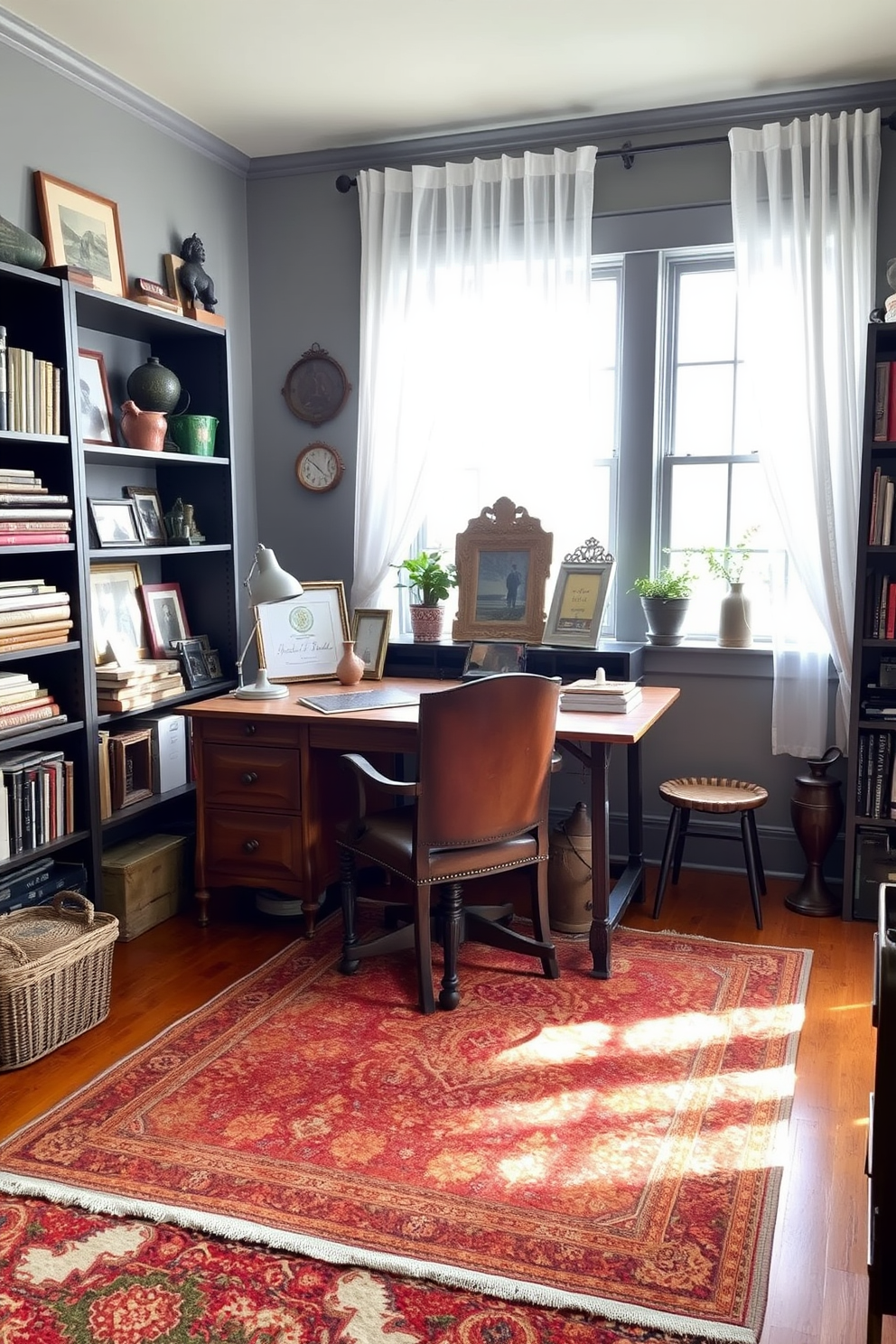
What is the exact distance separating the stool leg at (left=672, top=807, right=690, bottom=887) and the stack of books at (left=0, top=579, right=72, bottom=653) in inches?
83.2

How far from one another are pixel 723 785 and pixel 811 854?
38 centimetres

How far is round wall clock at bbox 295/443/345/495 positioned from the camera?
15.0ft

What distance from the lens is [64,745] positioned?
11.4ft

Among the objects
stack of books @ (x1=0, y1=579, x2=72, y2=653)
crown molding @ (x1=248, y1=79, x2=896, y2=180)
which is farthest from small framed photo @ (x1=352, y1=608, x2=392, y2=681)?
crown molding @ (x1=248, y1=79, x2=896, y2=180)

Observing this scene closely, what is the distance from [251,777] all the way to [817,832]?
1961 millimetres

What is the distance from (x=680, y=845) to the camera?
3.94m

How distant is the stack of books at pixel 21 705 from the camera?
315 cm

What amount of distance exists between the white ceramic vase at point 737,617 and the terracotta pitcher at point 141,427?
2.17 meters

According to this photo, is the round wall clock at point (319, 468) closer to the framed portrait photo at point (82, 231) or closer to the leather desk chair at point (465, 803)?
the framed portrait photo at point (82, 231)

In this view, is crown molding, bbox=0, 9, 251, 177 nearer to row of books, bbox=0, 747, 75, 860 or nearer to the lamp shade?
the lamp shade

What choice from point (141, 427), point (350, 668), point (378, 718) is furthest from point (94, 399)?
point (378, 718)

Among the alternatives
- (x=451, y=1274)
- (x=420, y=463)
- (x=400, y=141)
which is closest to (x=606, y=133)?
(x=400, y=141)

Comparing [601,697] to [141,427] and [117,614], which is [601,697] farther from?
[141,427]

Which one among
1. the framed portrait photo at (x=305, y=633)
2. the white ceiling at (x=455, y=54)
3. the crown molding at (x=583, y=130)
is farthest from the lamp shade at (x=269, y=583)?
the crown molding at (x=583, y=130)
